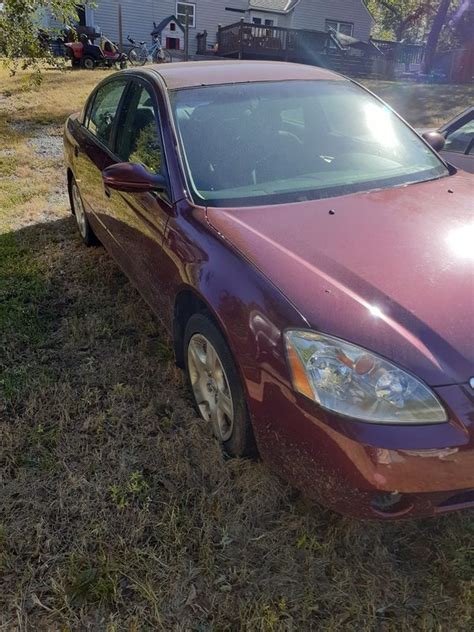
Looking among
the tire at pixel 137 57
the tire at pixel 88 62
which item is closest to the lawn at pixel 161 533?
the tire at pixel 88 62

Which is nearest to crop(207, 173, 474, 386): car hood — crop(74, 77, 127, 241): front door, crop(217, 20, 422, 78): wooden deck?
crop(74, 77, 127, 241): front door

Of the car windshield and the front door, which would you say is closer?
the car windshield

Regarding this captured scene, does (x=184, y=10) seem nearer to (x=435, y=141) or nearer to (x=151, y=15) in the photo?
(x=151, y=15)

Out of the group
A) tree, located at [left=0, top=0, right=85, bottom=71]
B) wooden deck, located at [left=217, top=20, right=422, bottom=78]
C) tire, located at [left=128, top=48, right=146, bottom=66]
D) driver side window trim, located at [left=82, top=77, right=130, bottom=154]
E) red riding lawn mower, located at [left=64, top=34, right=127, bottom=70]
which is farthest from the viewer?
wooden deck, located at [left=217, top=20, right=422, bottom=78]

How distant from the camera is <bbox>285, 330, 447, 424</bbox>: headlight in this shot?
172 centimetres

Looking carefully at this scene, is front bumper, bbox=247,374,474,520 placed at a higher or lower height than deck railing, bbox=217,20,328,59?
lower

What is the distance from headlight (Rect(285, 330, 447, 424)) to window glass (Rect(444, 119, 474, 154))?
12.2 feet

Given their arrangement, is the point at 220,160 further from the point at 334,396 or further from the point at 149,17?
the point at 149,17

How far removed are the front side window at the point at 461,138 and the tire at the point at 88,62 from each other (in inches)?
674

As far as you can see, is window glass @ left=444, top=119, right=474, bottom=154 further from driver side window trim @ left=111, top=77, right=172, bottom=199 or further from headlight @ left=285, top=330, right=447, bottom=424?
headlight @ left=285, top=330, right=447, bottom=424

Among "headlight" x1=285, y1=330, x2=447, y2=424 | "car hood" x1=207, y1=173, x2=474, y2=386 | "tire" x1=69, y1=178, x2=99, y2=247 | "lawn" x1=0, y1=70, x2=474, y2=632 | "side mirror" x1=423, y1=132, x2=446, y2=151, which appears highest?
"side mirror" x1=423, y1=132, x2=446, y2=151

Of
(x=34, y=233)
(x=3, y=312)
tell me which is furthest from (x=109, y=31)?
(x=3, y=312)

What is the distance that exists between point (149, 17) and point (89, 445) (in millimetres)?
27494

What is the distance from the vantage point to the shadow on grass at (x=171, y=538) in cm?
185
